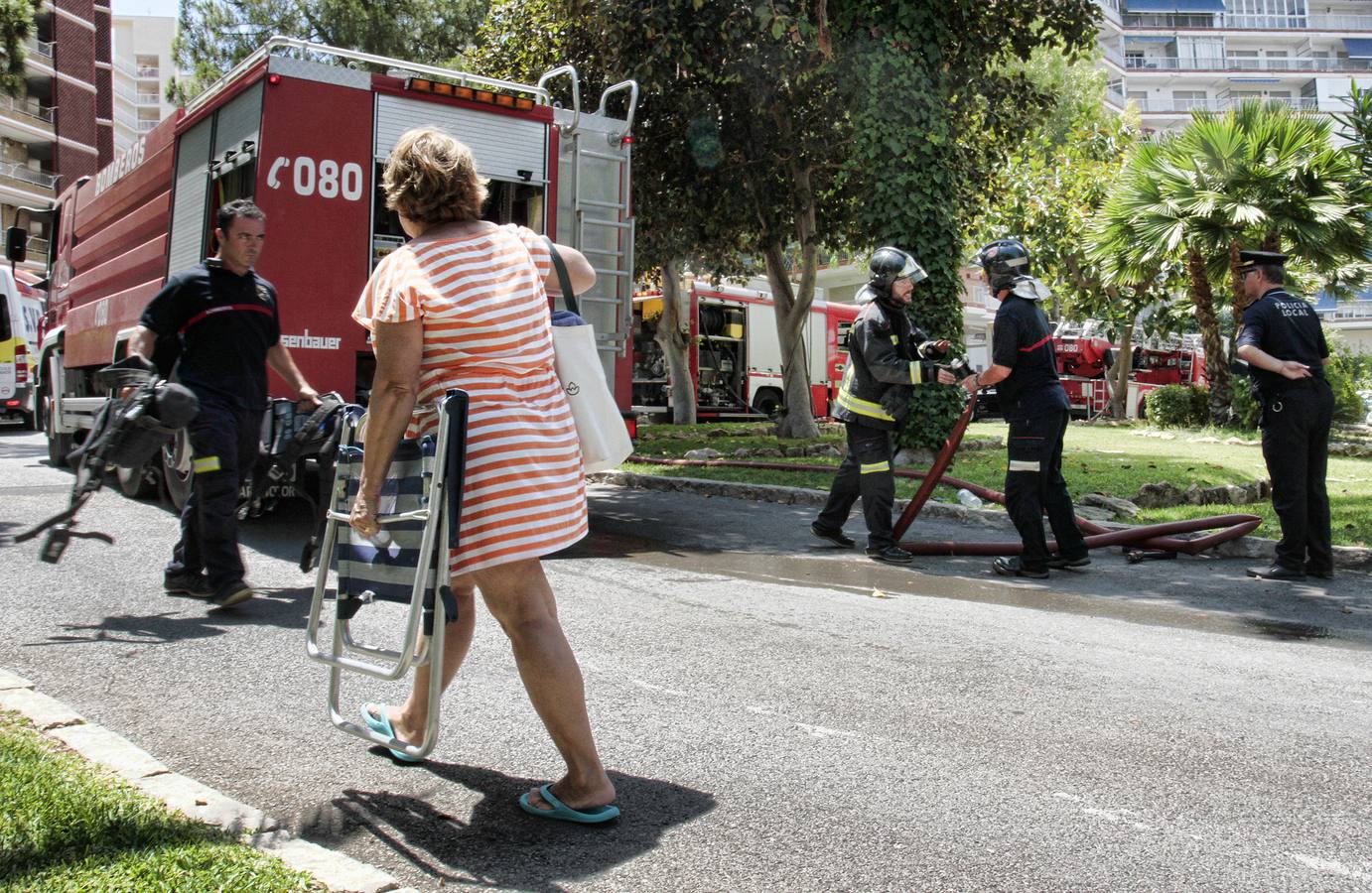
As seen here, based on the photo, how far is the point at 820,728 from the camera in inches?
Result: 151

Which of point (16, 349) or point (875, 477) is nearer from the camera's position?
point (875, 477)

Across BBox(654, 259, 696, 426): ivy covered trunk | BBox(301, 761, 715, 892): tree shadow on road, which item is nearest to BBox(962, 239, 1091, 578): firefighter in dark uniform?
BBox(301, 761, 715, 892): tree shadow on road

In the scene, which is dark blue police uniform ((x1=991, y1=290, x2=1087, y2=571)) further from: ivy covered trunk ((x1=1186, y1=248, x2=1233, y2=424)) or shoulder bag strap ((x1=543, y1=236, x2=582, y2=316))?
ivy covered trunk ((x1=1186, y1=248, x2=1233, y2=424))

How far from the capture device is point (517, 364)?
3.02m

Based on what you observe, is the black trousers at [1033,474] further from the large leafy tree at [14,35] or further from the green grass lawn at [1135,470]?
the large leafy tree at [14,35]

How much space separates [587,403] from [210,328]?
3012 millimetres

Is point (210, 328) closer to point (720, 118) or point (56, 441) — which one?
point (56, 441)

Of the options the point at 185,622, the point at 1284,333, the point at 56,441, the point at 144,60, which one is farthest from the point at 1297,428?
the point at 144,60

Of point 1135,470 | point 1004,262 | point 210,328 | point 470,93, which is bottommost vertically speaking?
point 1135,470

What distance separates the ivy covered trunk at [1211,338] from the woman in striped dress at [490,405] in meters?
17.5

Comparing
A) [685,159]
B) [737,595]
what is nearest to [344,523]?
[737,595]

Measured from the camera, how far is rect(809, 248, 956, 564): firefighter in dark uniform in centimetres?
753

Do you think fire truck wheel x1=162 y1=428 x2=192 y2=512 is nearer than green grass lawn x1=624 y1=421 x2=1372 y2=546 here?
Yes

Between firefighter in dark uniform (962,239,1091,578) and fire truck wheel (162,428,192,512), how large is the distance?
5.49 meters
